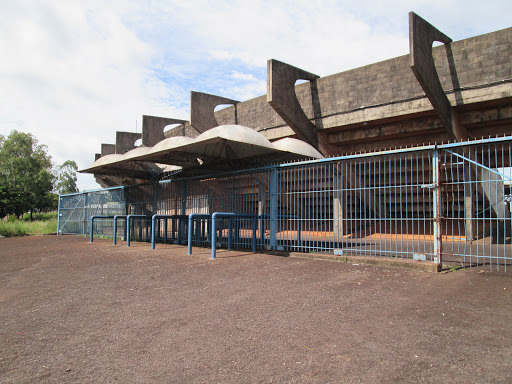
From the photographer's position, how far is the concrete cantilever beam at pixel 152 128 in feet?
71.9

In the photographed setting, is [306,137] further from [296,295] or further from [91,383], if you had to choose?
[91,383]

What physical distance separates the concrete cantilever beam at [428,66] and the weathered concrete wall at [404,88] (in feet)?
1.74

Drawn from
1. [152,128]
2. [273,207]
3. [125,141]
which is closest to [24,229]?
[152,128]

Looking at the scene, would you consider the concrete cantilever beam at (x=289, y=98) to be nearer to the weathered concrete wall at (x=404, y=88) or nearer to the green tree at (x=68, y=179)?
the weathered concrete wall at (x=404, y=88)

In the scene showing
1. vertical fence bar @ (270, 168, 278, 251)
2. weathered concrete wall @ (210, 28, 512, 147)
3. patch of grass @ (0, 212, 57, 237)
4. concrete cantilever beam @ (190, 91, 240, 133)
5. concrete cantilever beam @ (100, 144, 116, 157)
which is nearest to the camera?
vertical fence bar @ (270, 168, 278, 251)

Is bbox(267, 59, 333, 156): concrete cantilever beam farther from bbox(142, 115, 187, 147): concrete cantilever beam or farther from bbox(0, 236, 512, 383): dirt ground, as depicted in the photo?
bbox(142, 115, 187, 147): concrete cantilever beam

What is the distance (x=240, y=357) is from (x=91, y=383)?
1.09 metres

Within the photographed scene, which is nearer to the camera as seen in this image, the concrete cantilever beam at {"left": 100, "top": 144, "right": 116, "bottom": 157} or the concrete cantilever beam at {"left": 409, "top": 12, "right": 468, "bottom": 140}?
the concrete cantilever beam at {"left": 409, "top": 12, "right": 468, "bottom": 140}

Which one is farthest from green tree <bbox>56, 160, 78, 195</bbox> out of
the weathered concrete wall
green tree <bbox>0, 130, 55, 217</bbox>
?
the weathered concrete wall

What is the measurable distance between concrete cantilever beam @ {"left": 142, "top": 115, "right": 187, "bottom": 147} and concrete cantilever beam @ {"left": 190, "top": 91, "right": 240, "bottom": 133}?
4.47 meters

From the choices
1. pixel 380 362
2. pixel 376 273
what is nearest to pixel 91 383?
pixel 380 362

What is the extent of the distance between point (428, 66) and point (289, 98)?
507 centimetres

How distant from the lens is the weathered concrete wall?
428 inches

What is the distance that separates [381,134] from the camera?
13.9 meters
